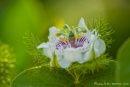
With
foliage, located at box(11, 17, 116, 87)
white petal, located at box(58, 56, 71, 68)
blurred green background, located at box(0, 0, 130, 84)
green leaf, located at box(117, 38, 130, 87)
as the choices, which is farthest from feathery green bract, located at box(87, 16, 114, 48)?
blurred green background, located at box(0, 0, 130, 84)

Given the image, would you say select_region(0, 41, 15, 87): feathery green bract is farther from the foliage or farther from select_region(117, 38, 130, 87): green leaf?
select_region(117, 38, 130, 87): green leaf

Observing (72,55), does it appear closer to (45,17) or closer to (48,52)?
(48,52)

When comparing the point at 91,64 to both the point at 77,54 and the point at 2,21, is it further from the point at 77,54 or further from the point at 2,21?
the point at 2,21

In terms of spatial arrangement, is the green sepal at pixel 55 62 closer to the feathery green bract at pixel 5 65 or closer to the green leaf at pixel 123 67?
the green leaf at pixel 123 67

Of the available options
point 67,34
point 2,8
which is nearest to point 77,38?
point 67,34

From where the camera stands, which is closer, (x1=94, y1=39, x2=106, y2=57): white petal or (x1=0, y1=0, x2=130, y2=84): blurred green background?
(x1=94, y1=39, x2=106, y2=57): white petal

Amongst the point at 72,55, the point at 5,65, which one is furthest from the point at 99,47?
the point at 5,65
